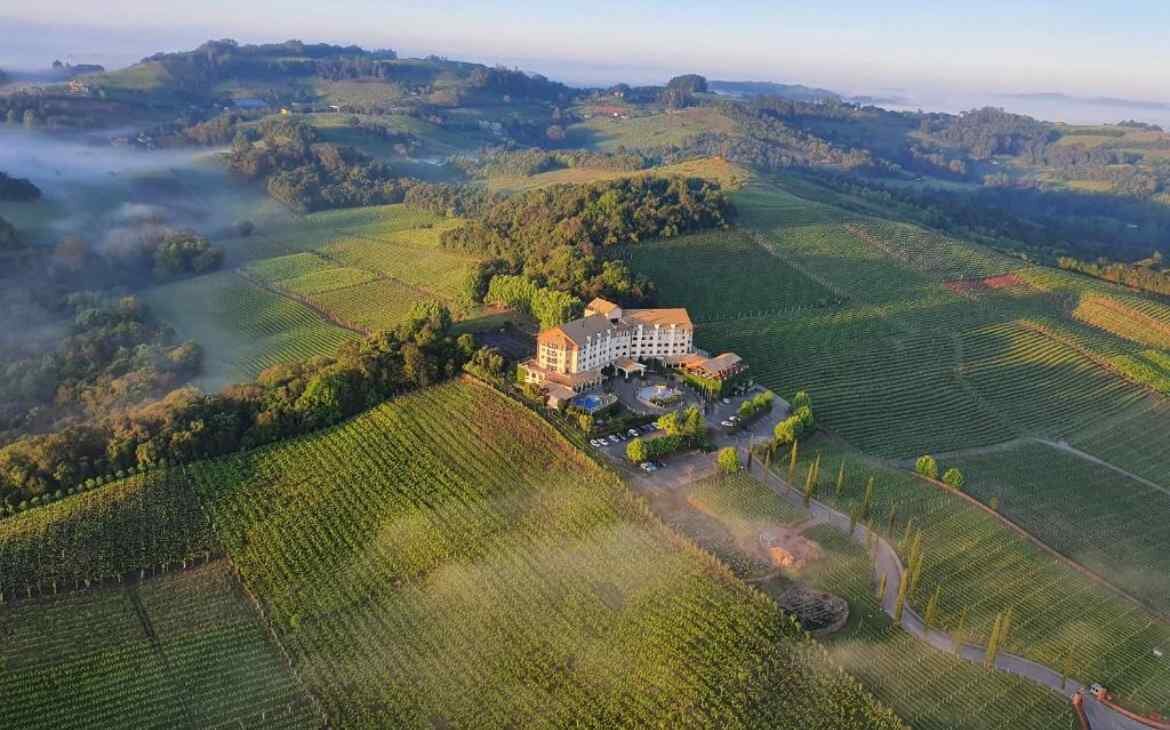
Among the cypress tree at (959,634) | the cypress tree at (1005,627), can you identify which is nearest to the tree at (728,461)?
the cypress tree at (959,634)

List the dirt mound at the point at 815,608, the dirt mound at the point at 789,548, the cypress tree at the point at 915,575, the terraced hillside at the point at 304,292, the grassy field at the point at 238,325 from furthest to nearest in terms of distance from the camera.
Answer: the terraced hillside at the point at 304,292 < the grassy field at the point at 238,325 < the dirt mound at the point at 789,548 < the cypress tree at the point at 915,575 < the dirt mound at the point at 815,608

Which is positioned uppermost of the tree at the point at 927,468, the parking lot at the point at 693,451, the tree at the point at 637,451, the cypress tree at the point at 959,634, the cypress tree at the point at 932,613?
the tree at the point at 637,451

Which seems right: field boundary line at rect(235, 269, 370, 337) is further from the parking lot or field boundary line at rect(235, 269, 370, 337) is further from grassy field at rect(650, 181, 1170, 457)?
the parking lot

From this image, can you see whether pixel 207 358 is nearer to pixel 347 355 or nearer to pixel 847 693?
pixel 347 355

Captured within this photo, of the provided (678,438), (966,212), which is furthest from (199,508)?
(966,212)

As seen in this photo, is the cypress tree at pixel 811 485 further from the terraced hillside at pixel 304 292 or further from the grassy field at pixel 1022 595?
the terraced hillside at pixel 304 292

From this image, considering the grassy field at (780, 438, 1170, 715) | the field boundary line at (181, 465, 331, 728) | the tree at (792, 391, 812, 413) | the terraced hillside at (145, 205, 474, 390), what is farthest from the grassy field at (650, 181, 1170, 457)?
the field boundary line at (181, 465, 331, 728)
